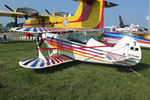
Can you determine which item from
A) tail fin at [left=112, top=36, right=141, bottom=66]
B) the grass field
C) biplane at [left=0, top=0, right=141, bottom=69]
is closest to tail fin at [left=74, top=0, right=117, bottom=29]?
biplane at [left=0, top=0, right=141, bottom=69]

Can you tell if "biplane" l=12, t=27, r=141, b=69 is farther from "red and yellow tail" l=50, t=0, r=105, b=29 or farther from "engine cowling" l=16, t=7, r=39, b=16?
"engine cowling" l=16, t=7, r=39, b=16

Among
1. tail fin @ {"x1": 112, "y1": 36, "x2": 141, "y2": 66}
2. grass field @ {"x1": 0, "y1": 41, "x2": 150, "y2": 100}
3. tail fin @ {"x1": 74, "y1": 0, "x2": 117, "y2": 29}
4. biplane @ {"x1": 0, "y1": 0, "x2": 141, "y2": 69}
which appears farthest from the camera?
tail fin @ {"x1": 74, "y1": 0, "x2": 117, "y2": 29}

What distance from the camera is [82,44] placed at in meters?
5.59

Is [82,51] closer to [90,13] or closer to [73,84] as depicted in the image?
[73,84]

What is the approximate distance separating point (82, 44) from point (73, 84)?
2171mm

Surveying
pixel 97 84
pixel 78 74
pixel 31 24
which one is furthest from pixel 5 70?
pixel 31 24

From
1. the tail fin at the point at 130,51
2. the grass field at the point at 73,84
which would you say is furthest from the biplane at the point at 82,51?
the grass field at the point at 73,84

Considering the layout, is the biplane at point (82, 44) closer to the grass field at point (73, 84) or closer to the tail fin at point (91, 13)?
the tail fin at point (91, 13)

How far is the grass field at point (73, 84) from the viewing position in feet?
10.5

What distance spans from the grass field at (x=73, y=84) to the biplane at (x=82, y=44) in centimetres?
47

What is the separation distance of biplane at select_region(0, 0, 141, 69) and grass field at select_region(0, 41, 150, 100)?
468 millimetres

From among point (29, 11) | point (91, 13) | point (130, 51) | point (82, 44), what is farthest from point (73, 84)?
point (29, 11)

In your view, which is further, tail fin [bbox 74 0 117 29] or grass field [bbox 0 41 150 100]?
tail fin [bbox 74 0 117 29]

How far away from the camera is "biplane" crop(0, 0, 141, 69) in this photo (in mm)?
4500
